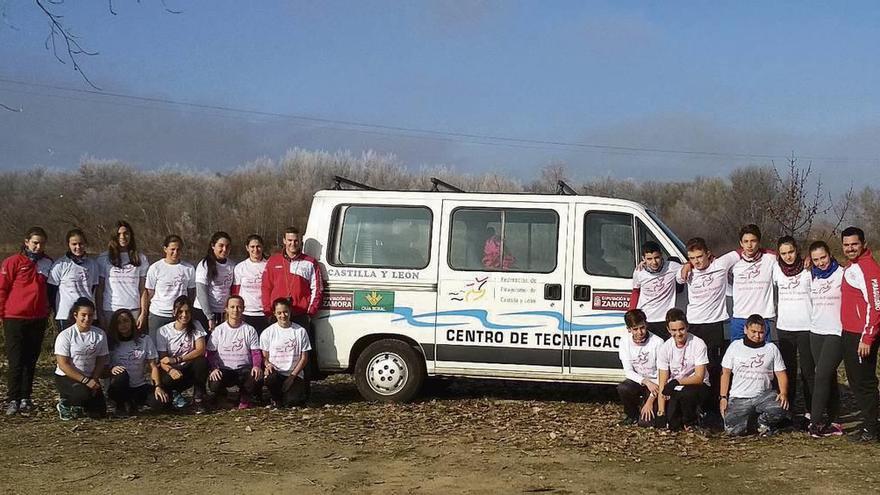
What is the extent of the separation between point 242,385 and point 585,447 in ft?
11.0

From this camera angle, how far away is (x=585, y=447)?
7.12 metres

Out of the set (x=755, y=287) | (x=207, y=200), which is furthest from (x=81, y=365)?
(x=207, y=200)

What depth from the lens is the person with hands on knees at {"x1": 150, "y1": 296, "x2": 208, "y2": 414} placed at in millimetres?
8531

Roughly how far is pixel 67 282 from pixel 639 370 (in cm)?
531

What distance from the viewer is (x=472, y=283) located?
857cm

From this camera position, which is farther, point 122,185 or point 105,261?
point 122,185

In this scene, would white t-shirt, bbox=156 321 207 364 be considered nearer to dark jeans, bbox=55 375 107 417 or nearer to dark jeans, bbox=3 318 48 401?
dark jeans, bbox=55 375 107 417

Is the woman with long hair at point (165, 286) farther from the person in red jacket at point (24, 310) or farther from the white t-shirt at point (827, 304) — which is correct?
the white t-shirt at point (827, 304)

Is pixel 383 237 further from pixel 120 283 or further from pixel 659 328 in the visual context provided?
pixel 659 328

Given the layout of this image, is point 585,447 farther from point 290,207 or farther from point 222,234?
point 290,207

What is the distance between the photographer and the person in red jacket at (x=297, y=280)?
8609 mm

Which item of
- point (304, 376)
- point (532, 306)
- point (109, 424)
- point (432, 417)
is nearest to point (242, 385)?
point (304, 376)

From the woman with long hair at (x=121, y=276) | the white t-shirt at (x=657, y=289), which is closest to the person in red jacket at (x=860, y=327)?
the white t-shirt at (x=657, y=289)

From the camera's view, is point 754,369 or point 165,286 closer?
point 754,369
